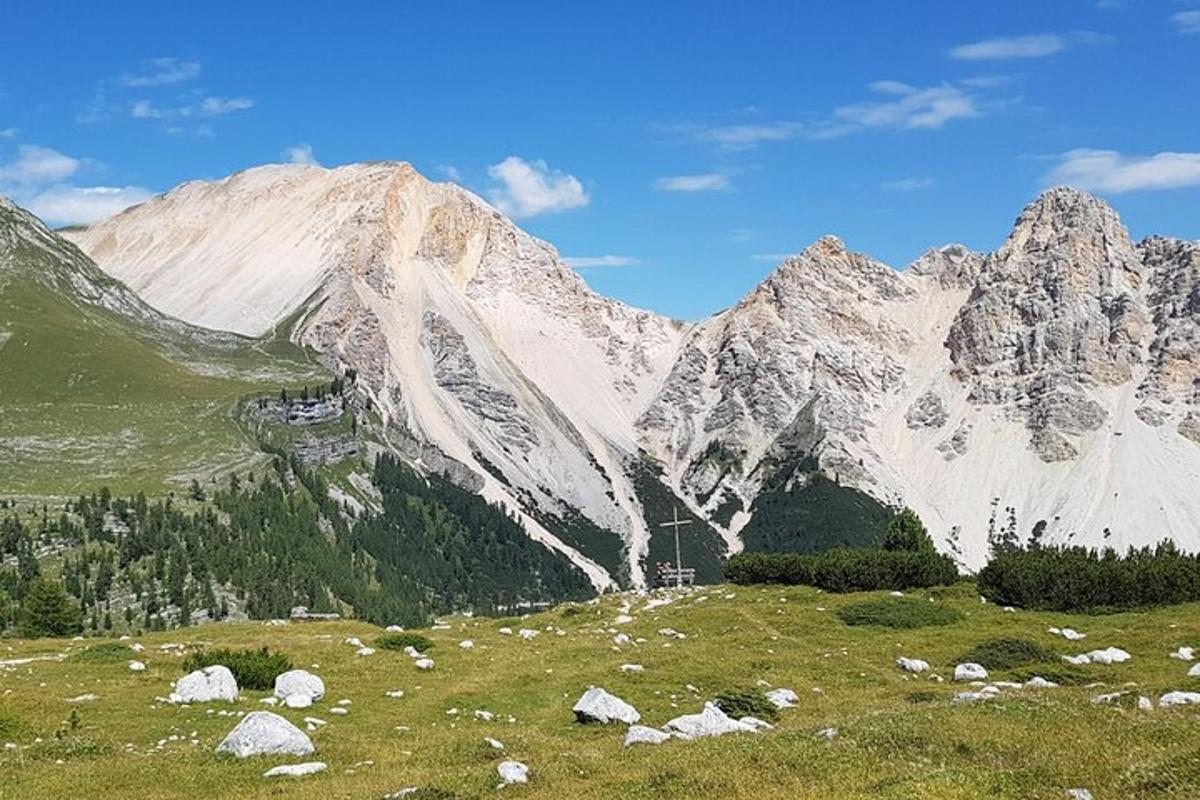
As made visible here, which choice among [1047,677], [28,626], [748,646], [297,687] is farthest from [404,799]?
[28,626]

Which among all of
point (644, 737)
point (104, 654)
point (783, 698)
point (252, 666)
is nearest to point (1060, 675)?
point (783, 698)

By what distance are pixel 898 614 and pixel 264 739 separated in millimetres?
52546

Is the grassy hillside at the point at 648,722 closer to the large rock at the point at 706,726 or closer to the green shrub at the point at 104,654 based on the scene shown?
the green shrub at the point at 104,654

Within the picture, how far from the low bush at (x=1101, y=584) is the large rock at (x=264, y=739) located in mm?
62636

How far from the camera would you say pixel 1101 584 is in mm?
78375

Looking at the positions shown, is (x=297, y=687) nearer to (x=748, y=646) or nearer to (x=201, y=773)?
(x=201, y=773)

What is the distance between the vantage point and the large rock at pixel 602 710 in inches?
1581

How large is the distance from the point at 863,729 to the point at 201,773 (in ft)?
60.9

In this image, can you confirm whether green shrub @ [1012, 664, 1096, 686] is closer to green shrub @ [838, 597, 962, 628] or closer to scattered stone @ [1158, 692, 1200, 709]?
scattered stone @ [1158, 692, 1200, 709]

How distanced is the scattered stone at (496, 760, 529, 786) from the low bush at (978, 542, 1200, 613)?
62254 millimetres

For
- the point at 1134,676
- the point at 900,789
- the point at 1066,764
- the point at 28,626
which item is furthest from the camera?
the point at 28,626

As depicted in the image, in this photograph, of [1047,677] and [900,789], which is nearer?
[900,789]

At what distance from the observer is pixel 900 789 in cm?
2203

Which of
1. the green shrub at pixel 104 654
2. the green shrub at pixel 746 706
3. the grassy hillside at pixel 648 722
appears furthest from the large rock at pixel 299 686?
the green shrub at pixel 746 706
